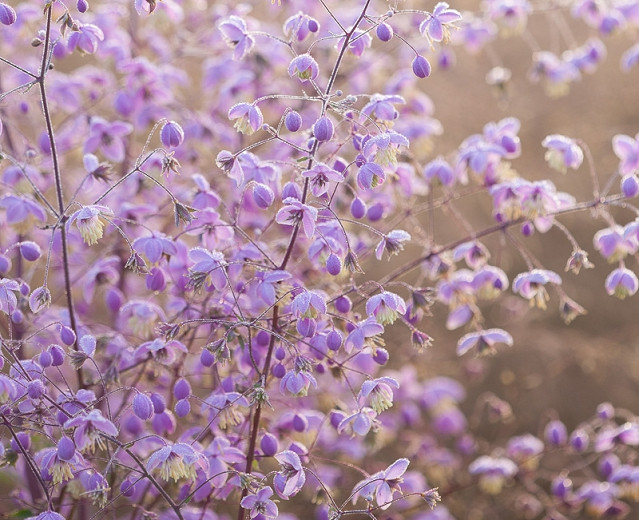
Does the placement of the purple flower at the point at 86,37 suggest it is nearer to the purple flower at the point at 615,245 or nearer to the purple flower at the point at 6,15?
the purple flower at the point at 6,15

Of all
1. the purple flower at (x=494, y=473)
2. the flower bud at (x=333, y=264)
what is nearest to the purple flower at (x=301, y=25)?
the flower bud at (x=333, y=264)

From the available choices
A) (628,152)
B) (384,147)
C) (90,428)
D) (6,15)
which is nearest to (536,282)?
(628,152)

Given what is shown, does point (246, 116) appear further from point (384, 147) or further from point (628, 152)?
point (628, 152)

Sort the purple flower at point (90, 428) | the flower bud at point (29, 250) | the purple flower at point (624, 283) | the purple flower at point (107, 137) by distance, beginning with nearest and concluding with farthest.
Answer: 1. the purple flower at point (90, 428)
2. the flower bud at point (29, 250)
3. the purple flower at point (624, 283)
4. the purple flower at point (107, 137)

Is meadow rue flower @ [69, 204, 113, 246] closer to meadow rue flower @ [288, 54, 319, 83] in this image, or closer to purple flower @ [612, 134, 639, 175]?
meadow rue flower @ [288, 54, 319, 83]

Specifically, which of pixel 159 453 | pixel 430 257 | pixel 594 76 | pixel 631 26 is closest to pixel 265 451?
pixel 159 453
